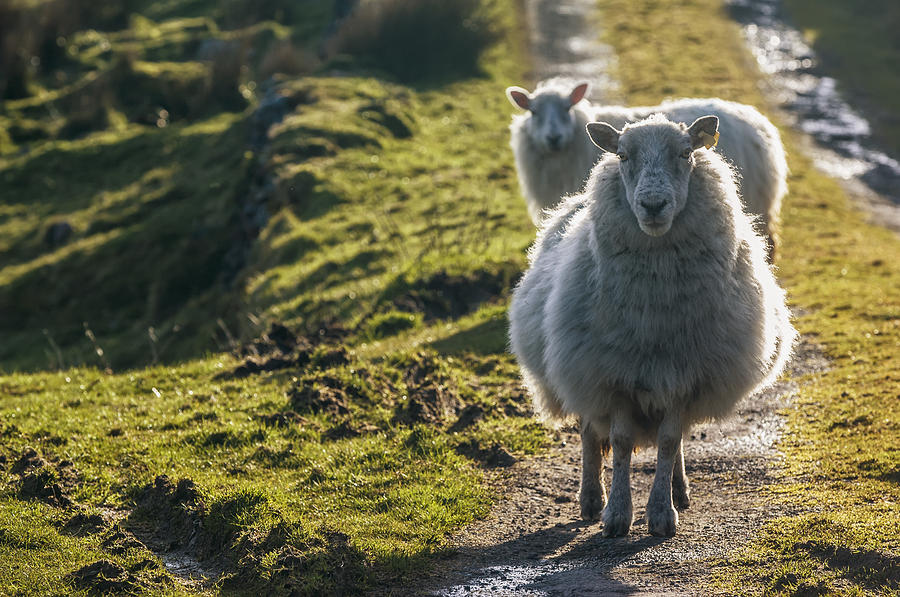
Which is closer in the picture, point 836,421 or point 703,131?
point 703,131

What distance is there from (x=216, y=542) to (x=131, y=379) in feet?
14.6

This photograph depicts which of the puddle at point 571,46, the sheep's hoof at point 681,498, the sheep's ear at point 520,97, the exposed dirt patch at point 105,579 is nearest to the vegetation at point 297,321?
the exposed dirt patch at point 105,579

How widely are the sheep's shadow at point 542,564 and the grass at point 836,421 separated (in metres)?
0.63

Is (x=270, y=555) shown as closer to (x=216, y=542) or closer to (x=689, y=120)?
(x=216, y=542)

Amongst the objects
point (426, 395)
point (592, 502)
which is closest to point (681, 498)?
point (592, 502)

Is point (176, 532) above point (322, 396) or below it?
above

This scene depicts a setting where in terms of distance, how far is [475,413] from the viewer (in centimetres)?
872

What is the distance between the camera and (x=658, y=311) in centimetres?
610

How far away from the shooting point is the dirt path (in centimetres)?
562

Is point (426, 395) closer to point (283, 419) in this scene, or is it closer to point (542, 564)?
point (283, 419)

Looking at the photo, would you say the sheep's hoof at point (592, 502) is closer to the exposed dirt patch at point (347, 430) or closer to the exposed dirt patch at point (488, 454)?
the exposed dirt patch at point (488, 454)

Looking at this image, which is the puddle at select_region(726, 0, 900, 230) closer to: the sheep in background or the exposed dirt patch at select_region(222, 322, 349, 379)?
the sheep in background

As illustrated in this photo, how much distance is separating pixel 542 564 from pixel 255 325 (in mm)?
7502

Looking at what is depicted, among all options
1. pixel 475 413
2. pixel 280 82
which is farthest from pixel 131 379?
pixel 280 82
